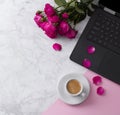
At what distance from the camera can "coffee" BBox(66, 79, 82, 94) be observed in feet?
2.82

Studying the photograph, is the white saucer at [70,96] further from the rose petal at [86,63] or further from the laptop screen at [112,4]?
the laptop screen at [112,4]

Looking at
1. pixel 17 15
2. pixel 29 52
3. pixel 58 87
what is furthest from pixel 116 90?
pixel 17 15

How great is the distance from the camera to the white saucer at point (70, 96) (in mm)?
860

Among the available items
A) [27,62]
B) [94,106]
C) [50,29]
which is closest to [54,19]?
[50,29]

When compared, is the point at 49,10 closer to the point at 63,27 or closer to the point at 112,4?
the point at 63,27

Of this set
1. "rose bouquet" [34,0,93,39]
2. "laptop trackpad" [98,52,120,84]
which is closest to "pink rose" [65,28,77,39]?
"rose bouquet" [34,0,93,39]

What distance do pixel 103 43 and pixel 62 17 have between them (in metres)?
0.14

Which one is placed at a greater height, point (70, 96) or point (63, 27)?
point (63, 27)

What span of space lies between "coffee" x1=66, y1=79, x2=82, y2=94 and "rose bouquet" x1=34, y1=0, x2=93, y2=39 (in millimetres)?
139

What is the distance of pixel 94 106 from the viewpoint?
0.87 metres

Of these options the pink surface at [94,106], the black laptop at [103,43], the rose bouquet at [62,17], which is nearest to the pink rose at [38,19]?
the rose bouquet at [62,17]

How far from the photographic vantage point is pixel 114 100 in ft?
2.87

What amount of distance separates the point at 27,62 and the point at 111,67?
0.76 feet

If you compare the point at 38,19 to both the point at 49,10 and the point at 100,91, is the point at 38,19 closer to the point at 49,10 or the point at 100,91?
the point at 49,10
